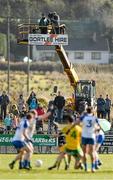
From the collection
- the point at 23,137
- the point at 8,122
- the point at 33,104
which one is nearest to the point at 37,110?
the point at 8,122

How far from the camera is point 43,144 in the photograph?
133 feet

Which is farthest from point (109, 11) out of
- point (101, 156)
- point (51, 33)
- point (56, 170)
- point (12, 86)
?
point (56, 170)

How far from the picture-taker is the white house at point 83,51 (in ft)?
391

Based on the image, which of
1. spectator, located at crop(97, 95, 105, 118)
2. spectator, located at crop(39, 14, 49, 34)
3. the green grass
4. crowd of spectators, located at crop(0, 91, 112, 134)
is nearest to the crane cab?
spectator, located at crop(39, 14, 49, 34)

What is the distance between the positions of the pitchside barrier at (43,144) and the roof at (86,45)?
7834 centimetres

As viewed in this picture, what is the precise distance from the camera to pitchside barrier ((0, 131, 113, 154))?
40312 mm

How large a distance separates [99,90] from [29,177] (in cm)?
4269

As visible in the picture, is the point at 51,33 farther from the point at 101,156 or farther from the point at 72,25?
the point at 72,25

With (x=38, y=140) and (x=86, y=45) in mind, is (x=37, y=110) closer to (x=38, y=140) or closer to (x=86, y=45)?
(x=38, y=140)

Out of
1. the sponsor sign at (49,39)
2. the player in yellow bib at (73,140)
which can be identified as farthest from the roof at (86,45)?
the player in yellow bib at (73,140)

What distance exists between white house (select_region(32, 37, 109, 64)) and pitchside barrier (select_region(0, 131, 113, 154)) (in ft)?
252

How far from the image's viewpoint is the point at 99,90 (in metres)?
68.4

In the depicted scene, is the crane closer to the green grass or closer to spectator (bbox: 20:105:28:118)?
spectator (bbox: 20:105:28:118)

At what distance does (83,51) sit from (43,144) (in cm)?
8183
